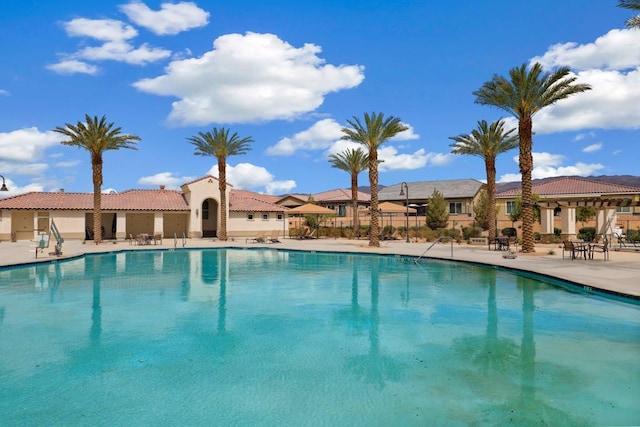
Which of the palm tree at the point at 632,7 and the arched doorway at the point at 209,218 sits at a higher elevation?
the palm tree at the point at 632,7

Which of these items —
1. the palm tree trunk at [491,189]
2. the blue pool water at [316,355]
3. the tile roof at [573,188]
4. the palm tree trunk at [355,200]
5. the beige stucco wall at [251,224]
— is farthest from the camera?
the beige stucco wall at [251,224]

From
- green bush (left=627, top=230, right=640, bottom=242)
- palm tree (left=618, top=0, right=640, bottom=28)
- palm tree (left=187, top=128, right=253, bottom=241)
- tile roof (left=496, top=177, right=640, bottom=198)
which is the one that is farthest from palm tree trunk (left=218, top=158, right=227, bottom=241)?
green bush (left=627, top=230, right=640, bottom=242)

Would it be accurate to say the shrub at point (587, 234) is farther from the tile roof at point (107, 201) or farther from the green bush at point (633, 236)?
the tile roof at point (107, 201)

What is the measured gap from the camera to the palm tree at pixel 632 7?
48.8ft

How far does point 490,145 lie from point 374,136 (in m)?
8.07

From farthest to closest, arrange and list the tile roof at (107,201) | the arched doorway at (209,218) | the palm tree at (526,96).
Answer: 1. the arched doorway at (209,218)
2. the tile roof at (107,201)
3. the palm tree at (526,96)

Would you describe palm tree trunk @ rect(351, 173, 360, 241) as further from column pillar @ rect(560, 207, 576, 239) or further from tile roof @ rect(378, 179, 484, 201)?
column pillar @ rect(560, 207, 576, 239)

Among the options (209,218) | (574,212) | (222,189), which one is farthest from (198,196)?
(574,212)

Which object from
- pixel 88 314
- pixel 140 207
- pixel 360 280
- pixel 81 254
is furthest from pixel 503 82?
pixel 140 207

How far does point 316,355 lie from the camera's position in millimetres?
7559

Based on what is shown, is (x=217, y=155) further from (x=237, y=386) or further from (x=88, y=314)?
(x=237, y=386)

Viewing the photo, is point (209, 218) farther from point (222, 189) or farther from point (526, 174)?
point (526, 174)

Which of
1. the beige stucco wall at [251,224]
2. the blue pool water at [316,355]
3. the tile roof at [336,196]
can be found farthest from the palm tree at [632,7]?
the tile roof at [336,196]

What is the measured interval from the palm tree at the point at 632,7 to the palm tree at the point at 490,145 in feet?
45.3
